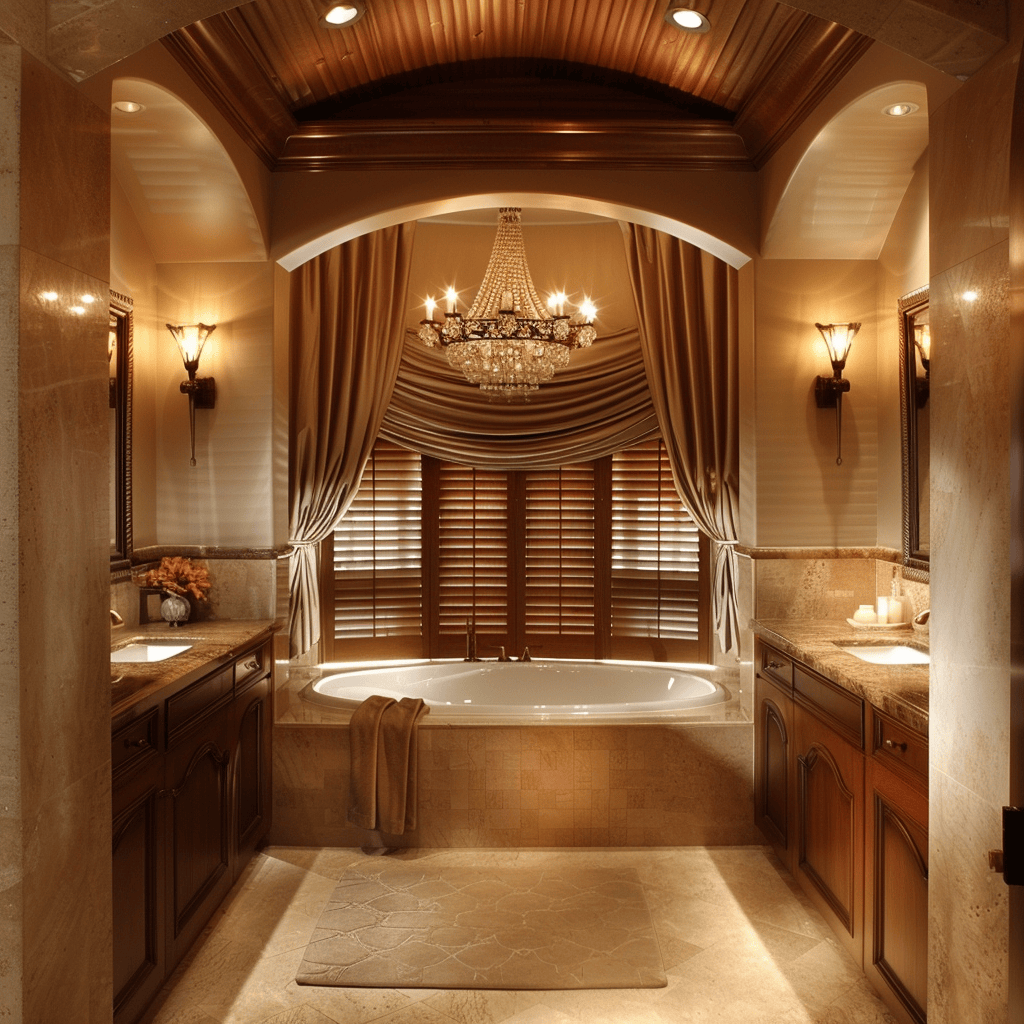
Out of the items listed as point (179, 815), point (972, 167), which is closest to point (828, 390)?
point (972, 167)

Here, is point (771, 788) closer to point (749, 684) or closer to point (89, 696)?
point (749, 684)

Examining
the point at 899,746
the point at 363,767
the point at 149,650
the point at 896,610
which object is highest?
the point at 896,610

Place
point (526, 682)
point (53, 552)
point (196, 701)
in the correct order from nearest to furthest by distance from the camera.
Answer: point (53, 552)
point (196, 701)
point (526, 682)

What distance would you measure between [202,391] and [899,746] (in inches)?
113

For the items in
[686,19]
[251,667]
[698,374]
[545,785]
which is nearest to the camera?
[686,19]

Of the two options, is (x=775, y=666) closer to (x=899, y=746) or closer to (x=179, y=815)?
(x=899, y=746)

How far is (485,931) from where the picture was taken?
2.82 metres

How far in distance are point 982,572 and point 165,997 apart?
2.36 metres

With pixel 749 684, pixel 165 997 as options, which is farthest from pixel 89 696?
pixel 749 684

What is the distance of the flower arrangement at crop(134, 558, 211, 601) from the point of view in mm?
3373

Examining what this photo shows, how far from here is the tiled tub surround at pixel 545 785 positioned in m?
3.44

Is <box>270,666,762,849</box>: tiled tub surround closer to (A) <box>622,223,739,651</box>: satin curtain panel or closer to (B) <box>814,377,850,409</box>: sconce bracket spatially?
(A) <box>622,223,739,651</box>: satin curtain panel

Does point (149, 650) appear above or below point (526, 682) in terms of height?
above

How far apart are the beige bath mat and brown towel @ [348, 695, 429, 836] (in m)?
0.18
